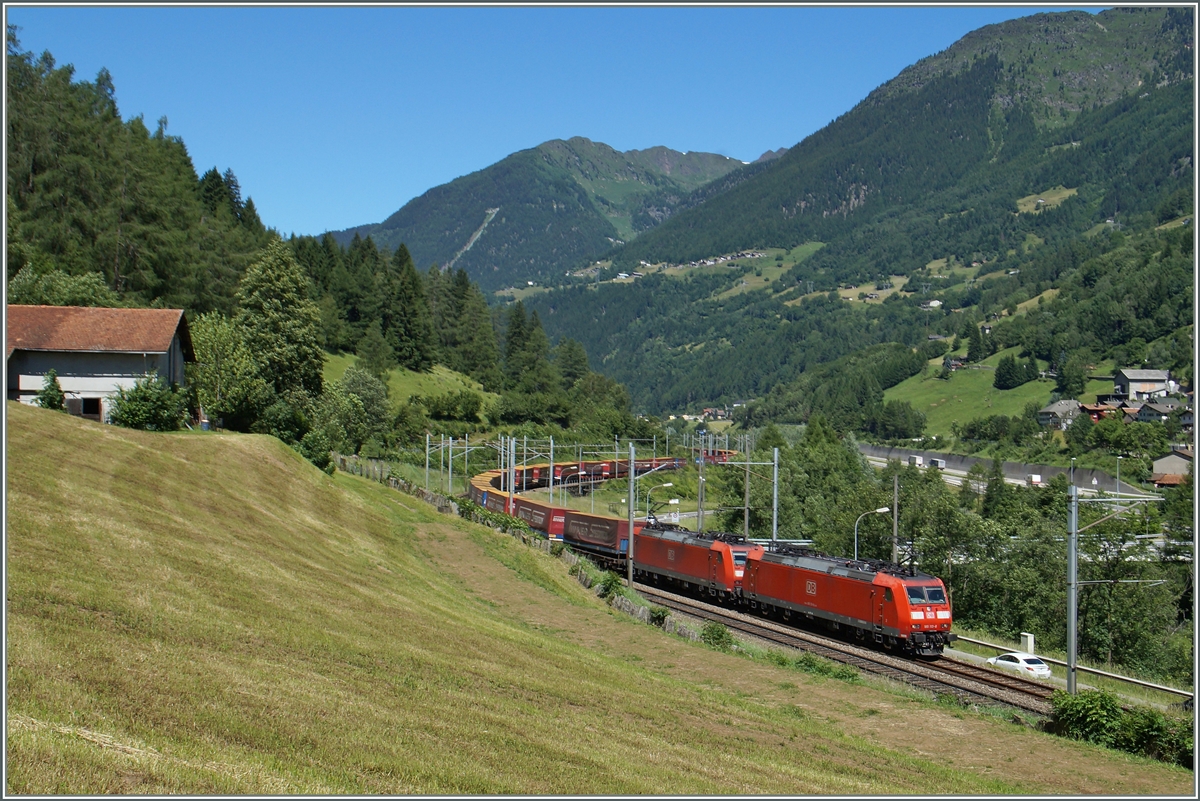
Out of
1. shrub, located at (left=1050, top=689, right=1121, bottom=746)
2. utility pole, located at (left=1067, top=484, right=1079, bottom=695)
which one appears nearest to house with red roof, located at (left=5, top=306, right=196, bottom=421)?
utility pole, located at (left=1067, top=484, right=1079, bottom=695)

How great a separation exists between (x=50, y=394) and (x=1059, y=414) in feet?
554

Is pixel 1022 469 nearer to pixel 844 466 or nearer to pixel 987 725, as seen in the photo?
pixel 844 466

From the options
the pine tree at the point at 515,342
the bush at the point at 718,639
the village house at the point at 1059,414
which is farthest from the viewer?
the village house at the point at 1059,414

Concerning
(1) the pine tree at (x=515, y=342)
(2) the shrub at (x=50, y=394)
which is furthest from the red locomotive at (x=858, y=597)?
(1) the pine tree at (x=515, y=342)

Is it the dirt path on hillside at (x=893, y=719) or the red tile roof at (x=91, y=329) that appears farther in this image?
the red tile roof at (x=91, y=329)

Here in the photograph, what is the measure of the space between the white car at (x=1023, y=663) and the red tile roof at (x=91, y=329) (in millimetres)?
39606

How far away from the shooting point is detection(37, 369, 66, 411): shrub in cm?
4341

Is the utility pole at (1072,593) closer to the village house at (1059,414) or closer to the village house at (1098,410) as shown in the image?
the village house at (1059,414)

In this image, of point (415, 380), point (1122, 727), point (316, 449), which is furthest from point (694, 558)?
point (415, 380)

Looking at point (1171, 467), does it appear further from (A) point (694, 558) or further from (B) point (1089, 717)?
(B) point (1089, 717)

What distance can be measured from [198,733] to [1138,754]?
18960 mm

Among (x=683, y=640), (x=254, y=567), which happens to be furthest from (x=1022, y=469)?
(x=254, y=567)

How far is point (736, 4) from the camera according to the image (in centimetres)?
1572

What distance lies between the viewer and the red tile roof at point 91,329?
151 ft
